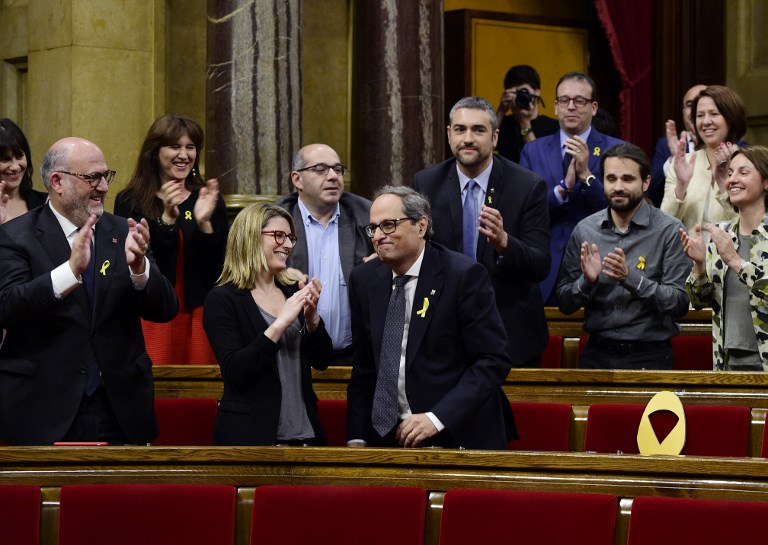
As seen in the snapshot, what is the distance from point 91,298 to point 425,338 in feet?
3.06

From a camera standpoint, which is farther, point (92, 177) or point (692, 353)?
point (692, 353)

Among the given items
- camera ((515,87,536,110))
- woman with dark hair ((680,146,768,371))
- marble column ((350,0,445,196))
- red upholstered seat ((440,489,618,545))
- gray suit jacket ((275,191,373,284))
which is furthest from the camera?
marble column ((350,0,445,196))

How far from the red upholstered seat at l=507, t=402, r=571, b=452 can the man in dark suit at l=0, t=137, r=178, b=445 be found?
112 centimetres

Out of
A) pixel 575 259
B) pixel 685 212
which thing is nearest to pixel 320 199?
pixel 575 259

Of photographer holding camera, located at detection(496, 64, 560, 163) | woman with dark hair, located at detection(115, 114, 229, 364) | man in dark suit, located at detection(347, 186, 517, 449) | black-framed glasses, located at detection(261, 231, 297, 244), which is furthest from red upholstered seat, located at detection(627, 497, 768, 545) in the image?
photographer holding camera, located at detection(496, 64, 560, 163)

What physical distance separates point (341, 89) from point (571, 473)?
183 inches

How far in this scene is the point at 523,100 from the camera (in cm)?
656

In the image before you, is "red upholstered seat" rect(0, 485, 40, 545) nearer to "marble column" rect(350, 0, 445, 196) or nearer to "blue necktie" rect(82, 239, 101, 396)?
"blue necktie" rect(82, 239, 101, 396)

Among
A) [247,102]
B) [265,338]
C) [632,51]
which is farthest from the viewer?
[632,51]

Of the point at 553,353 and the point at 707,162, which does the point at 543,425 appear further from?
the point at 707,162

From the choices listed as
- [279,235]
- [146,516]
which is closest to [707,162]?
[279,235]

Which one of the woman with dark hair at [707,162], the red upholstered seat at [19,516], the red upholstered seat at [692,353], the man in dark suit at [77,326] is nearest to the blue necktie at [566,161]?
the woman with dark hair at [707,162]

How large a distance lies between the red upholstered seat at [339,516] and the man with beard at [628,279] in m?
1.81

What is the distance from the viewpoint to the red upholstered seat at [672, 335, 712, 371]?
17.9 feet
